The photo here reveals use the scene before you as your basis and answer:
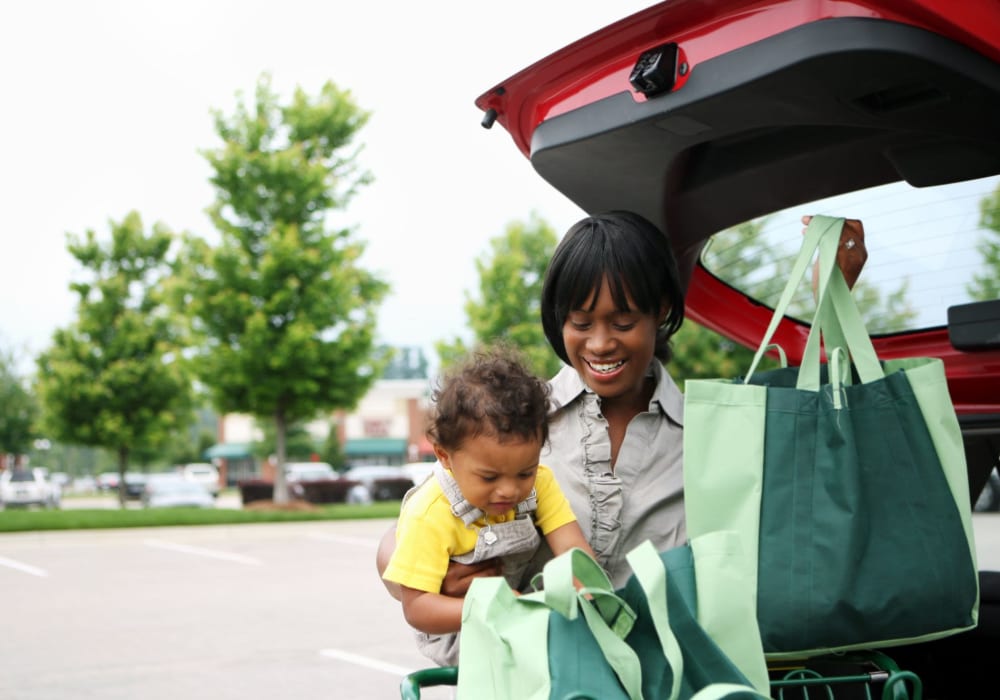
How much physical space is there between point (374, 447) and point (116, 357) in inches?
1484

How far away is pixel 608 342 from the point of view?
6.31ft

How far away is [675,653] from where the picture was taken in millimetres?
1265

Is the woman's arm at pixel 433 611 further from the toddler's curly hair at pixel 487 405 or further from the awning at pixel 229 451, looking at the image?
the awning at pixel 229 451

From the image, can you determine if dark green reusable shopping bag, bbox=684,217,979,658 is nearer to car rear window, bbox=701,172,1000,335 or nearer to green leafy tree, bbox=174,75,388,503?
car rear window, bbox=701,172,1000,335

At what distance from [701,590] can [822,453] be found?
34 centimetres

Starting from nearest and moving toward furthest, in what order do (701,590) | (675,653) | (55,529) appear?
(675,653) → (701,590) → (55,529)

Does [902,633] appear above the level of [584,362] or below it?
below

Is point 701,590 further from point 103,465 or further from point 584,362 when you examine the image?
point 103,465

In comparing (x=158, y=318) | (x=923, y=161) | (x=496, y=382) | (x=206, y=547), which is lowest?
(x=206, y=547)

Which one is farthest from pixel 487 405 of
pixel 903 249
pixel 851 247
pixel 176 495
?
pixel 176 495

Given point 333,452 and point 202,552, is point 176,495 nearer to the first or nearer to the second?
point 202,552

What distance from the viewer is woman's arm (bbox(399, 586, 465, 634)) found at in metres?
1.68

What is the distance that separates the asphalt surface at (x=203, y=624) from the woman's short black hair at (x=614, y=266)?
106 cm

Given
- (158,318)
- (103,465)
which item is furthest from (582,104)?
(103,465)
